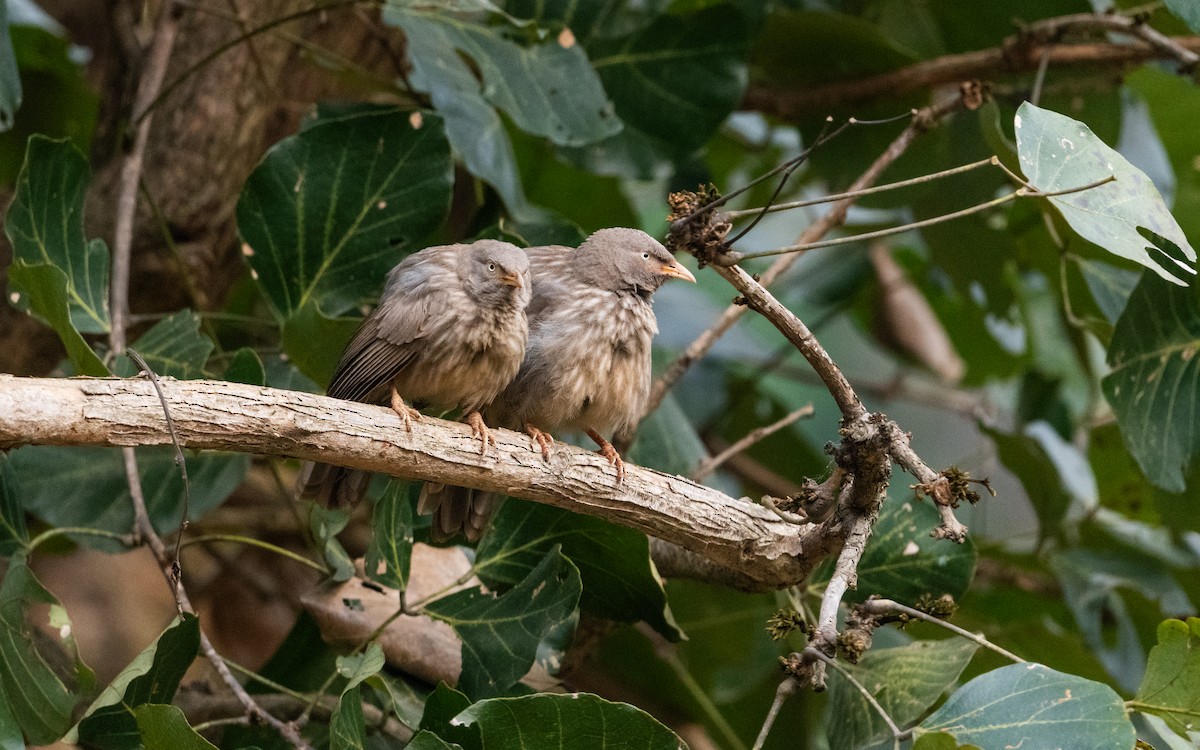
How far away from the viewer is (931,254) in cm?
421

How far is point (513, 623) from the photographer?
2.43 metres

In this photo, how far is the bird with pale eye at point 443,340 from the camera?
2.54 m

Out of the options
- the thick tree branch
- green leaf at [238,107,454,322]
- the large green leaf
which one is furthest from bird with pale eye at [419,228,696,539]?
the large green leaf

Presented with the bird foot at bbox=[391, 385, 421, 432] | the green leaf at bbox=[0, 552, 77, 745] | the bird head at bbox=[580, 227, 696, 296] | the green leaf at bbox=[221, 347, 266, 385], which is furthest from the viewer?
the bird head at bbox=[580, 227, 696, 296]

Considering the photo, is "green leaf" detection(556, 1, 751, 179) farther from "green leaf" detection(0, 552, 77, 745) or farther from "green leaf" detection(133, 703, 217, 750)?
"green leaf" detection(133, 703, 217, 750)

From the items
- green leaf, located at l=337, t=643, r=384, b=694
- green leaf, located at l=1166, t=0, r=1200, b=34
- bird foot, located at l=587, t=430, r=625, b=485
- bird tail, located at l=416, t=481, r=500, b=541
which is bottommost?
green leaf, located at l=337, t=643, r=384, b=694

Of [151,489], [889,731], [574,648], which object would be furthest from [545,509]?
[151,489]

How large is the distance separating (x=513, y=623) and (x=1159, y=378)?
170 centimetres

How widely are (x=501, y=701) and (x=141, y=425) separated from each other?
77cm

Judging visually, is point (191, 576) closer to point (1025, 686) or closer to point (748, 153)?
point (748, 153)

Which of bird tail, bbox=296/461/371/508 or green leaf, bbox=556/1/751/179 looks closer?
bird tail, bbox=296/461/371/508

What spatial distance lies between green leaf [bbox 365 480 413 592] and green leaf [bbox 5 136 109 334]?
0.84 metres

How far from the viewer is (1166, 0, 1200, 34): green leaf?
263 centimetres

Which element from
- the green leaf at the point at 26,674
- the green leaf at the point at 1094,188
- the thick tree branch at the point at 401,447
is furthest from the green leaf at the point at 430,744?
the green leaf at the point at 1094,188
